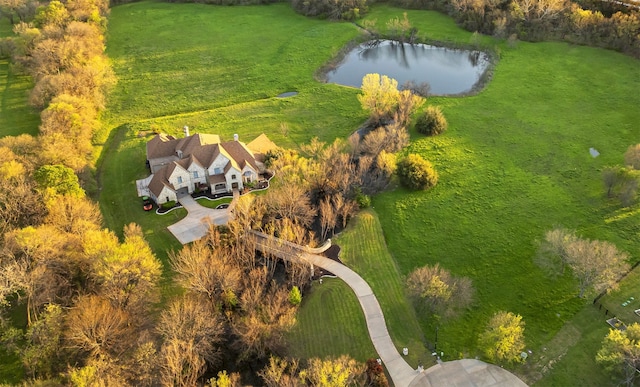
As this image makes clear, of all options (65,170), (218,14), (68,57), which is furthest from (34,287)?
(218,14)

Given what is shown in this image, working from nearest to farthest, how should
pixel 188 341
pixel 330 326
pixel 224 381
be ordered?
pixel 224 381 < pixel 188 341 < pixel 330 326

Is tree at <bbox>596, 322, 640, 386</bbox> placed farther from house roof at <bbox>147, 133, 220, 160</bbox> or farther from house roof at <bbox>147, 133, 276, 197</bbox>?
house roof at <bbox>147, 133, 220, 160</bbox>

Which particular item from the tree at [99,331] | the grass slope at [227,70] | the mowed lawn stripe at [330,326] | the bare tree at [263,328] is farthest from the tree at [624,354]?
the grass slope at [227,70]

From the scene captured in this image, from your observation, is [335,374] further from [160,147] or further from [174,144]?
[160,147]

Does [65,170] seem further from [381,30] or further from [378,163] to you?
[381,30]

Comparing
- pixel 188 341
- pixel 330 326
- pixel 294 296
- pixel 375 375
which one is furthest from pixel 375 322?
pixel 188 341

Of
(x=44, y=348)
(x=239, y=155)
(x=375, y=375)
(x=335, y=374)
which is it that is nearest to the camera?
(x=335, y=374)

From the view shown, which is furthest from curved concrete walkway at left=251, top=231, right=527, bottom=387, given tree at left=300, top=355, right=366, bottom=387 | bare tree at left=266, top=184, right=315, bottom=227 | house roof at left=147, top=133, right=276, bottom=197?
house roof at left=147, top=133, right=276, bottom=197

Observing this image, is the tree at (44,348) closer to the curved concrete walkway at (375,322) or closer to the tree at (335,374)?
the tree at (335,374)
